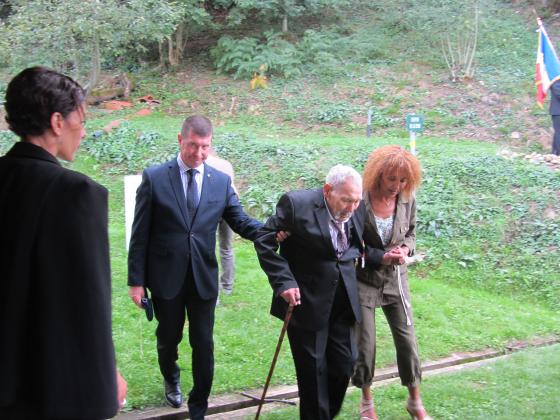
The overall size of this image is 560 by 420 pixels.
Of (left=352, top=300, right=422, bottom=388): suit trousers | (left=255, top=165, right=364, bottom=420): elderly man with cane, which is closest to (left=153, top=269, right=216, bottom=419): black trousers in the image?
(left=255, top=165, right=364, bottom=420): elderly man with cane

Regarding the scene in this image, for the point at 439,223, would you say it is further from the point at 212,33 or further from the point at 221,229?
the point at 212,33

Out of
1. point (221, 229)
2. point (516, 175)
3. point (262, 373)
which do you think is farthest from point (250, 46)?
point (262, 373)

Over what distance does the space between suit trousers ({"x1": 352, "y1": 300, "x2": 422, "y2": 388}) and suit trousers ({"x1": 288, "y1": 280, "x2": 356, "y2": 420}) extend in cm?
31

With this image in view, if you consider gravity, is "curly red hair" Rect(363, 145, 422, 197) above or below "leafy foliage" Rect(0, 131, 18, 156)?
above

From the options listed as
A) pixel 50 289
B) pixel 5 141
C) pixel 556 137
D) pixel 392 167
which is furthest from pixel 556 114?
pixel 50 289

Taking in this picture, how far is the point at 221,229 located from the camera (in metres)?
7.99

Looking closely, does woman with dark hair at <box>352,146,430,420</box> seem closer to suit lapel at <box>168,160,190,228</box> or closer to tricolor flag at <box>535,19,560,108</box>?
suit lapel at <box>168,160,190,228</box>

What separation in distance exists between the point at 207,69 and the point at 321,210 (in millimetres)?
16097

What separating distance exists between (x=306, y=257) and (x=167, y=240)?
975 mm

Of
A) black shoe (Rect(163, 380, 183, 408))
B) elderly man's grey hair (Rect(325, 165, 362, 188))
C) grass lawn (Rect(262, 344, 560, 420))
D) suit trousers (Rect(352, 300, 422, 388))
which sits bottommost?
grass lawn (Rect(262, 344, 560, 420))

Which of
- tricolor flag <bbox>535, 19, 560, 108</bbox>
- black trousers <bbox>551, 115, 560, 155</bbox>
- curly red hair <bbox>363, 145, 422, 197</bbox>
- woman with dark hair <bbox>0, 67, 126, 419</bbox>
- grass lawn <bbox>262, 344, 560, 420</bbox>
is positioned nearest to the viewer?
woman with dark hair <bbox>0, 67, 126, 419</bbox>

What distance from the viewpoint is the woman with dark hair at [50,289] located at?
7.88 feet

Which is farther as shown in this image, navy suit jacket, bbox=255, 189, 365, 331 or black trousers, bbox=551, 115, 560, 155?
black trousers, bbox=551, 115, 560, 155

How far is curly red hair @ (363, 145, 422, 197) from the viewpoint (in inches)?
198
